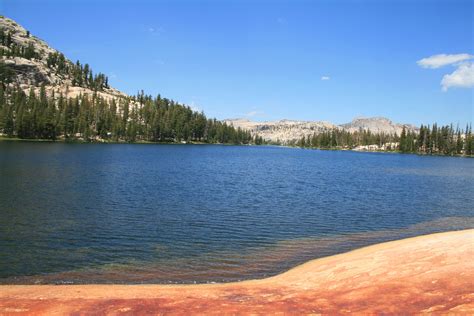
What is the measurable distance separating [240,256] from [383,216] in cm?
2339

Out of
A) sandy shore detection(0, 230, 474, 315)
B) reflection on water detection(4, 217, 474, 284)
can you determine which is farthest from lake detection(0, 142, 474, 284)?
sandy shore detection(0, 230, 474, 315)

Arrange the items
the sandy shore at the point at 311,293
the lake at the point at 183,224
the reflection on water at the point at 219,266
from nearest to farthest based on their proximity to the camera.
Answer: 1. the sandy shore at the point at 311,293
2. the reflection on water at the point at 219,266
3. the lake at the point at 183,224

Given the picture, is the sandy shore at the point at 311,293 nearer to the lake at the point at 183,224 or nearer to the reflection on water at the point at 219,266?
the reflection on water at the point at 219,266

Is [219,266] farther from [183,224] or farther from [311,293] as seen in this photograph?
[183,224]

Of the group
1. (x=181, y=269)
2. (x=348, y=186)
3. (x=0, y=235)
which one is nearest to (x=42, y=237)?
(x=0, y=235)

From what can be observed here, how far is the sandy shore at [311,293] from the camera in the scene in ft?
44.0

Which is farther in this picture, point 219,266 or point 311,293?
point 219,266

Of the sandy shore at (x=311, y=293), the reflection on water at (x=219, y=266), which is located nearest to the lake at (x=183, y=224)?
the reflection on water at (x=219, y=266)

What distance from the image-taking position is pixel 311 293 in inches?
631

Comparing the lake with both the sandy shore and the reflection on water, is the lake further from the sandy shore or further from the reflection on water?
the sandy shore

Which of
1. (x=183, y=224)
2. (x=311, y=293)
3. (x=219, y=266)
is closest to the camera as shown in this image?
(x=311, y=293)

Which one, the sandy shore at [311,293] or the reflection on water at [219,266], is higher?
the sandy shore at [311,293]

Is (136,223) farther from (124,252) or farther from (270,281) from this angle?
(270,281)

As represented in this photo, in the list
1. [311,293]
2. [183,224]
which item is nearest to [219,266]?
[311,293]
